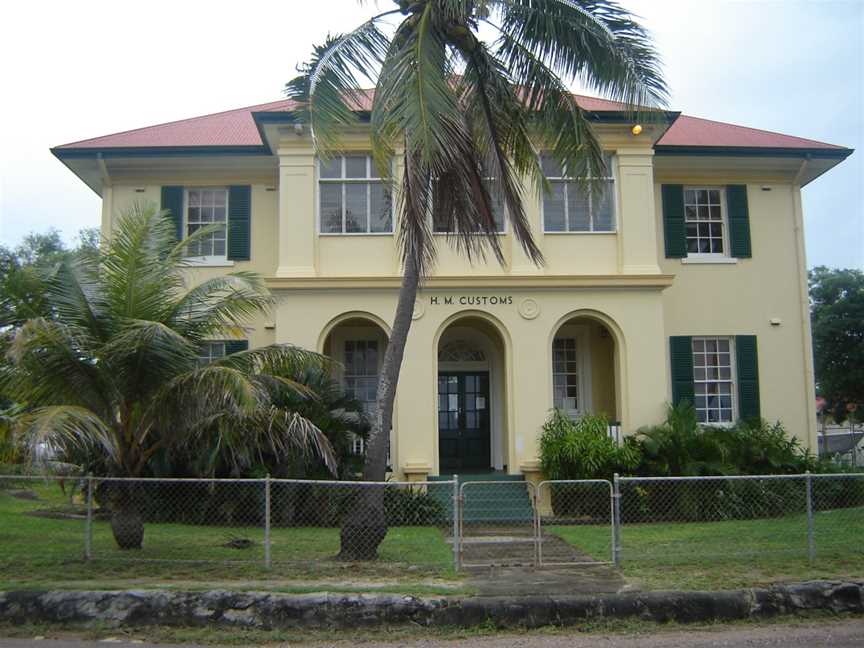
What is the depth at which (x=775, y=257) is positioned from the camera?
1756cm

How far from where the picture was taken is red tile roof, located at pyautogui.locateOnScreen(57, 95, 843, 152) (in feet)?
56.3

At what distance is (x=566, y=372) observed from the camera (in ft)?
58.0

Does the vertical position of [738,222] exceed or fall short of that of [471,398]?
it exceeds it

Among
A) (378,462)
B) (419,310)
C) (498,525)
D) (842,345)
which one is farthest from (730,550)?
(842,345)

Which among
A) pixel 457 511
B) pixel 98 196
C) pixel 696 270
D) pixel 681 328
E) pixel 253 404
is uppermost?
pixel 98 196

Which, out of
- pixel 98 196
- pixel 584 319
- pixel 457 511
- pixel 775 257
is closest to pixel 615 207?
pixel 584 319

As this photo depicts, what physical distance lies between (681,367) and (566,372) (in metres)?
2.44

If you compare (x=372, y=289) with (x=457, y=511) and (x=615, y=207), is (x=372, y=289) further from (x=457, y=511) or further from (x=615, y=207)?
(x=457, y=511)

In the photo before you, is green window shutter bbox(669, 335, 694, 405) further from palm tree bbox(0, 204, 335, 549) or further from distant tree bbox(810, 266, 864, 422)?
distant tree bbox(810, 266, 864, 422)

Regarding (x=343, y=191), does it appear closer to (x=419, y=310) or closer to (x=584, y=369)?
(x=419, y=310)

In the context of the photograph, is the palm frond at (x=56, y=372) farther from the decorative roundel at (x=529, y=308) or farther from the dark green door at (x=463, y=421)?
the dark green door at (x=463, y=421)

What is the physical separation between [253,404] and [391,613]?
280 centimetres

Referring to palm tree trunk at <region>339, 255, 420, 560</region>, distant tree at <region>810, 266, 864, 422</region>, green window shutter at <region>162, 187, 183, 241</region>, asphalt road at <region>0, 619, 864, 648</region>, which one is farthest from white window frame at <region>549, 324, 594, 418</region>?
distant tree at <region>810, 266, 864, 422</region>

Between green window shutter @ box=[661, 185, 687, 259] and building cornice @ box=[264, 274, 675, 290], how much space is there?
1907mm
